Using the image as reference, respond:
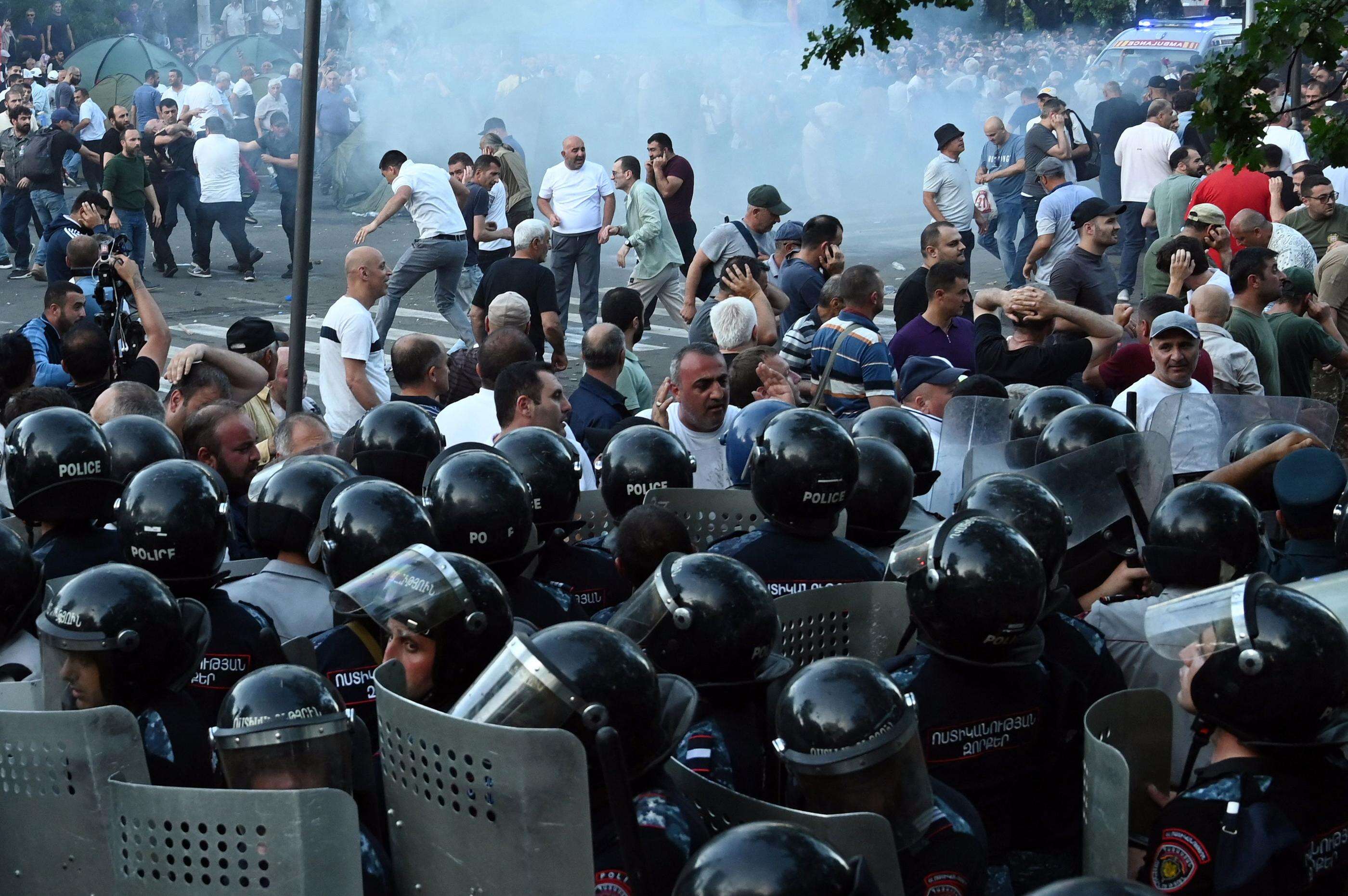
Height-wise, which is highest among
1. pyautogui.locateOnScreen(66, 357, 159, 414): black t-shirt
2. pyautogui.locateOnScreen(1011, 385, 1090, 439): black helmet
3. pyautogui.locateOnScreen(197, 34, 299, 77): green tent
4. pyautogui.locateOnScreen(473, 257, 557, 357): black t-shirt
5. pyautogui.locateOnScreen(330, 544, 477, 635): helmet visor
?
pyautogui.locateOnScreen(197, 34, 299, 77): green tent

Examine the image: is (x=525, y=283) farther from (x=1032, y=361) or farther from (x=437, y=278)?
(x=1032, y=361)

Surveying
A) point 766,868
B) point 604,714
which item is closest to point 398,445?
point 604,714

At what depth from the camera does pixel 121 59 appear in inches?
1041

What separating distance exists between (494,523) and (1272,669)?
2194 mm

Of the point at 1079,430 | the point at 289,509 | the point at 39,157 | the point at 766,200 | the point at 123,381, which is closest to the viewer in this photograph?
the point at 289,509

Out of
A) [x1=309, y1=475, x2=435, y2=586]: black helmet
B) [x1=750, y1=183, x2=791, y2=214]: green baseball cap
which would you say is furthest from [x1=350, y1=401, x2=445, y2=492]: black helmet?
[x1=750, y1=183, x2=791, y2=214]: green baseball cap

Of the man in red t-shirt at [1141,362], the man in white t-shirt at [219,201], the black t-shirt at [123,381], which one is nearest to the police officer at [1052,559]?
the man in red t-shirt at [1141,362]

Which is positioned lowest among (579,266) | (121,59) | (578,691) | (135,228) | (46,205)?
(135,228)

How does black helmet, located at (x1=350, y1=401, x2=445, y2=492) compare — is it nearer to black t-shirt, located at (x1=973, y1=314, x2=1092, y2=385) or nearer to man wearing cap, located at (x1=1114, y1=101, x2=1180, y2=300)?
black t-shirt, located at (x1=973, y1=314, x2=1092, y2=385)

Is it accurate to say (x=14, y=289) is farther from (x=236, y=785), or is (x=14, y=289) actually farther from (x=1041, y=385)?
(x=236, y=785)

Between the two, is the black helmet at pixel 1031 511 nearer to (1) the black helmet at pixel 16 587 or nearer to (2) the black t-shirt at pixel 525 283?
(1) the black helmet at pixel 16 587

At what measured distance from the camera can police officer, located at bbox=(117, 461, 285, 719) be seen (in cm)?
413

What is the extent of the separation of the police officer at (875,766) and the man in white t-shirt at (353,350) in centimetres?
583

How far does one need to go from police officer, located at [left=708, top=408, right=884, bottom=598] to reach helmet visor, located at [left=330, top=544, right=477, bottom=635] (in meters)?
1.36
